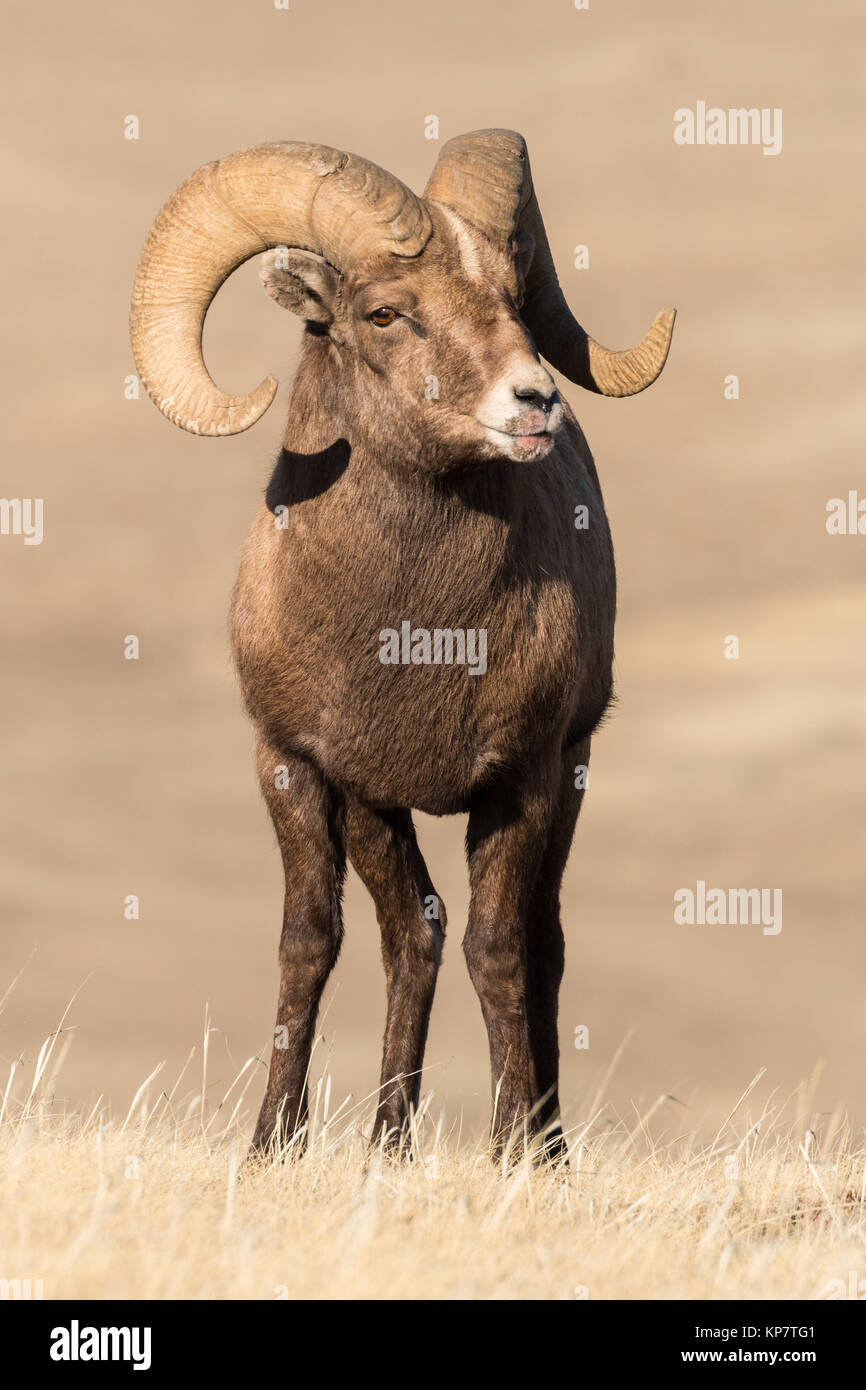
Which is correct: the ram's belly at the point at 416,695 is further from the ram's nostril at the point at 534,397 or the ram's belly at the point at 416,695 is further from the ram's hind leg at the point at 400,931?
the ram's nostril at the point at 534,397

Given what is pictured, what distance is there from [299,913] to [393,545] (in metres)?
1.85

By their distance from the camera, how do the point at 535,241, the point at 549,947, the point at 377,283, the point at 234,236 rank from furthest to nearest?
the point at 549,947, the point at 535,241, the point at 234,236, the point at 377,283

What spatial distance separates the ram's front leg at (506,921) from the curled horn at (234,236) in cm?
214

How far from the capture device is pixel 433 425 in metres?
7.96

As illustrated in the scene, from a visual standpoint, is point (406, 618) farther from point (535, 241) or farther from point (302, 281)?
point (535, 241)

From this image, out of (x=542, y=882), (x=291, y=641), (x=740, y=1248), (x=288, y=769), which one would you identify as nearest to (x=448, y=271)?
(x=291, y=641)

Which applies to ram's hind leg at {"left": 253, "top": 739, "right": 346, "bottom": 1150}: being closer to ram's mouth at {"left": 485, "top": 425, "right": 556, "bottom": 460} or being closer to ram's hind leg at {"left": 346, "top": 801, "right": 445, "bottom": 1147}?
ram's hind leg at {"left": 346, "top": 801, "right": 445, "bottom": 1147}

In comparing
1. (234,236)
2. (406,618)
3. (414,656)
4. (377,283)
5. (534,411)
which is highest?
(234,236)

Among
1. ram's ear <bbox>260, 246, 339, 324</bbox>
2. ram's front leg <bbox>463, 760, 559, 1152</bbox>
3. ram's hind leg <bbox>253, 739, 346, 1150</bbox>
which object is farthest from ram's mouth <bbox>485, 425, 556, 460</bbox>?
ram's hind leg <bbox>253, 739, 346, 1150</bbox>

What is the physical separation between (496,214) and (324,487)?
1.41 metres

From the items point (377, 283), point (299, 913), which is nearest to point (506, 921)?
point (299, 913)

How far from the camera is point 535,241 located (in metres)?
9.62

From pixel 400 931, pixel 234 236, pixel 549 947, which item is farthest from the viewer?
pixel 549 947
